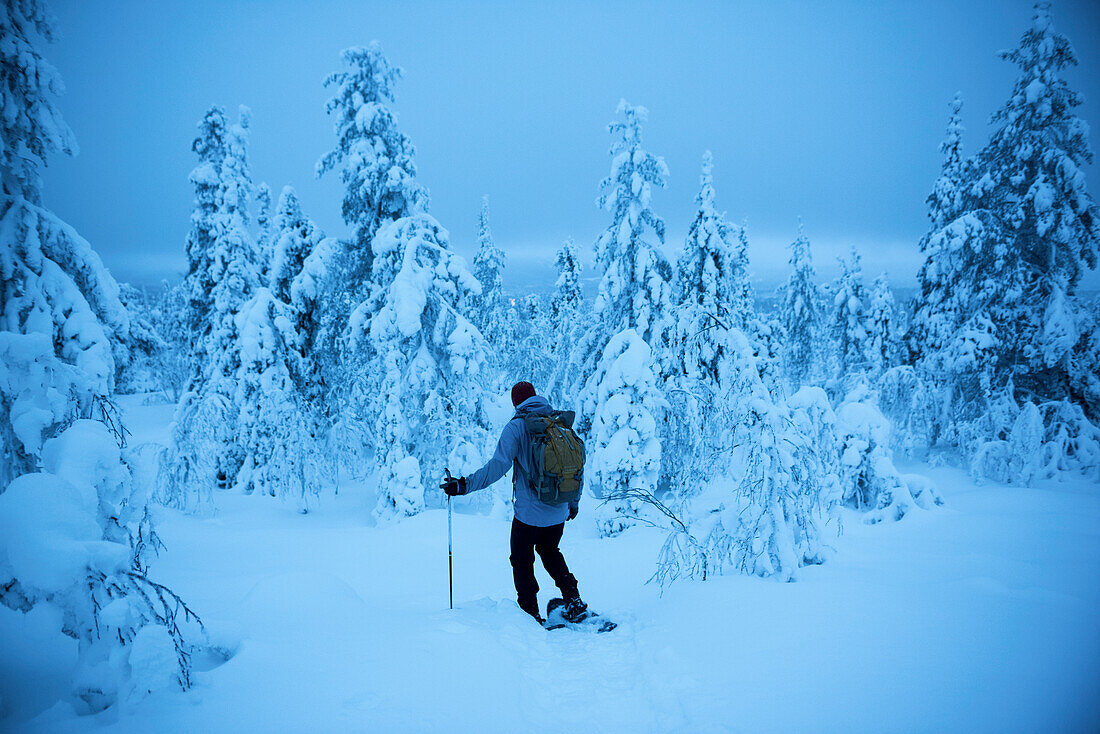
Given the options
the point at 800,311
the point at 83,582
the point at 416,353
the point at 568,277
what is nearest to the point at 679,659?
the point at 83,582

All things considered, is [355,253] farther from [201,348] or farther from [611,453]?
[611,453]

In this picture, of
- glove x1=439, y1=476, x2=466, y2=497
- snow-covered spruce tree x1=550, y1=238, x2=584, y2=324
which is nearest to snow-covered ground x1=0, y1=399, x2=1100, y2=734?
glove x1=439, y1=476, x2=466, y2=497

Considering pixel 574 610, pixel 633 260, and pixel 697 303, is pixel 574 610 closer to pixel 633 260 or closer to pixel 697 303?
Result: pixel 697 303

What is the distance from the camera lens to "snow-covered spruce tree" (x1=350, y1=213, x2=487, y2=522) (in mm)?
11156

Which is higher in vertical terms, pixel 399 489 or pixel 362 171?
pixel 362 171

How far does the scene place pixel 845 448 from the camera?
11.6 metres

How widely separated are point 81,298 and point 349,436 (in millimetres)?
10556

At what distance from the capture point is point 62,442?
3062 mm

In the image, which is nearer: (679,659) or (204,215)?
(679,659)

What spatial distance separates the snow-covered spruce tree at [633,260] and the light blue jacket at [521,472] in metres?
7.43

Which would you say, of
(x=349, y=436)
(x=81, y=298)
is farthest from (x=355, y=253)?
(x=81, y=298)

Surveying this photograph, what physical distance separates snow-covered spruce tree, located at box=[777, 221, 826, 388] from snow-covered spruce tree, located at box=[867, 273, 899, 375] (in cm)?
387

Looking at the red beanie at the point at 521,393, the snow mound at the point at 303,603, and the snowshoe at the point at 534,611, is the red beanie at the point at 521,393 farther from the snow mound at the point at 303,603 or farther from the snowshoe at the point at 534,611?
the snow mound at the point at 303,603

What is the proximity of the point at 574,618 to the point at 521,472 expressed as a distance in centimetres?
167
